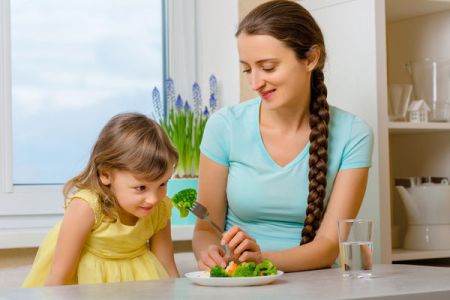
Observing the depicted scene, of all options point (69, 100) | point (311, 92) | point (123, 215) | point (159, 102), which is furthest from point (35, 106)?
point (311, 92)

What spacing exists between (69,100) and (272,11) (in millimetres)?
912

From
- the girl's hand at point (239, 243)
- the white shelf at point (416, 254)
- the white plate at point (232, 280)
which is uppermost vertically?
the girl's hand at point (239, 243)

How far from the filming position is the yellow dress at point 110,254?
1981mm

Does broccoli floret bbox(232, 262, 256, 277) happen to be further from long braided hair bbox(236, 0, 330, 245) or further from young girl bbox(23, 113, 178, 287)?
long braided hair bbox(236, 0, 330, 245)

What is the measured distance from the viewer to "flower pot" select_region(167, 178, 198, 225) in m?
2.62

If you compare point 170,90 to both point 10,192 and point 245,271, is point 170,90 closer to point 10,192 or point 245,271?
point 10,192

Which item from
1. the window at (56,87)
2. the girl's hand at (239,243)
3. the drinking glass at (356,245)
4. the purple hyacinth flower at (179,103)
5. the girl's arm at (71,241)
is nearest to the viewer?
the drinking glass at (356,245)

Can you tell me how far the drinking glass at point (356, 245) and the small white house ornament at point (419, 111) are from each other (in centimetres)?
106

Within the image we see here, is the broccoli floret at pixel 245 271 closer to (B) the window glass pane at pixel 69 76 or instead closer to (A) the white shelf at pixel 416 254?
(A) the white shelf at pixel 416 254

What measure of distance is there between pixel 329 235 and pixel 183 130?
77cm

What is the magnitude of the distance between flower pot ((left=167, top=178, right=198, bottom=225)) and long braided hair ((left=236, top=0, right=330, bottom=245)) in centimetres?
59

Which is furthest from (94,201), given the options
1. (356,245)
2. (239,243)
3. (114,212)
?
(356,245)

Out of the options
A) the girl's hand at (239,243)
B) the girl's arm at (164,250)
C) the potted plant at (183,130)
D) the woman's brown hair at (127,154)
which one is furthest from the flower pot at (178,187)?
the girl's hand at (239,243)

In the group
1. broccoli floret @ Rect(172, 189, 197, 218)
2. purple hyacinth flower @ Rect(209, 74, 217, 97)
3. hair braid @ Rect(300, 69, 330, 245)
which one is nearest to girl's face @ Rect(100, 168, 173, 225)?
broccoli floret @ Rect(172, 189, 197, 218)
